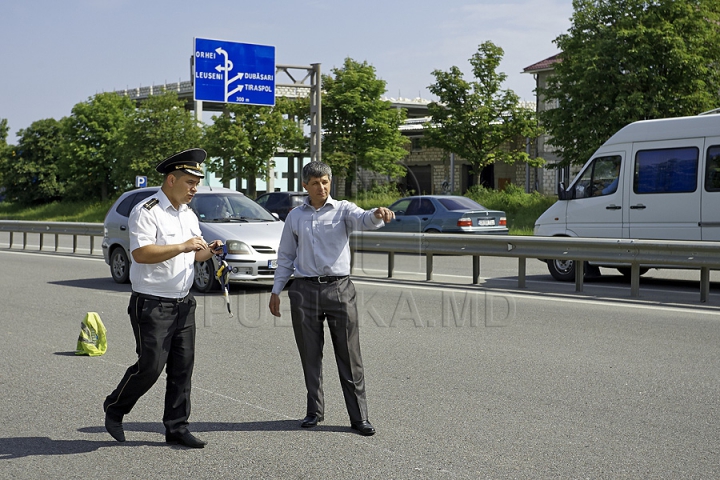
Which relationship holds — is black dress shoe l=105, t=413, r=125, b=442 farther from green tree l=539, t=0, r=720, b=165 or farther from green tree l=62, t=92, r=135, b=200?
green tree l=62, t=92, r=135, b=200

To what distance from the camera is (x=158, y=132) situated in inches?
1784

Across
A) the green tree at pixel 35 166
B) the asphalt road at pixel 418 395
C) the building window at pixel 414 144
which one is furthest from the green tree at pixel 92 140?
the asphalt road at pixel 418 395

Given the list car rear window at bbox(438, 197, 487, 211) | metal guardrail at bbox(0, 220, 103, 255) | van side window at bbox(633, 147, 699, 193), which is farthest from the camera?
car rear window at bbox(438, 197, 487, 211)

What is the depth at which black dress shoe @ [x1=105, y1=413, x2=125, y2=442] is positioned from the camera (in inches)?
208

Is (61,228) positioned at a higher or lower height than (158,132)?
lower

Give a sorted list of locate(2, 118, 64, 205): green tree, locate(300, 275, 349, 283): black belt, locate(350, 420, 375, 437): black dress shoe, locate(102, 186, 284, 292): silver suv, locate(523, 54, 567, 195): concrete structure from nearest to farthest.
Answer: locate(350, 420, 375, 437): black dress shoe
locate(300, 275, 349, 283): black belt
locate(102, 186, 284, 292): silver suv
locate(523, 54, 567, 195): concrete structure
locate(2, 118, 64, 205): green tree

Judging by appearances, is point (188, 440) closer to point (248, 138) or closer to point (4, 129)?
point (248, 138)

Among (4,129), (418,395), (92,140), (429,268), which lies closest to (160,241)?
(418,395)

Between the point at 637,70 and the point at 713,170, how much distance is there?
18.1 metres

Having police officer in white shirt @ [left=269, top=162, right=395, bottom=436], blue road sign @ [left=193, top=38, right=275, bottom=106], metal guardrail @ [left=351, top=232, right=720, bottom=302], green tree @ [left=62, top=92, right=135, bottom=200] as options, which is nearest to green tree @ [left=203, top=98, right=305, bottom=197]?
blue road sign @ [left=193, top=38, right=275, bottom=106]

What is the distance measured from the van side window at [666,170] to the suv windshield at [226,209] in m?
6.13

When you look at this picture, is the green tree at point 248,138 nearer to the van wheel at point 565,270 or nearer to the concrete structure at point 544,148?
the concrete structure at point 544,148

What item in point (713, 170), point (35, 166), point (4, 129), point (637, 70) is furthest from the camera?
point (4, 129)

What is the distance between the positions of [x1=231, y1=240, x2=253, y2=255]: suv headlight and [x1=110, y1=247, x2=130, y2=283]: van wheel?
251cm
